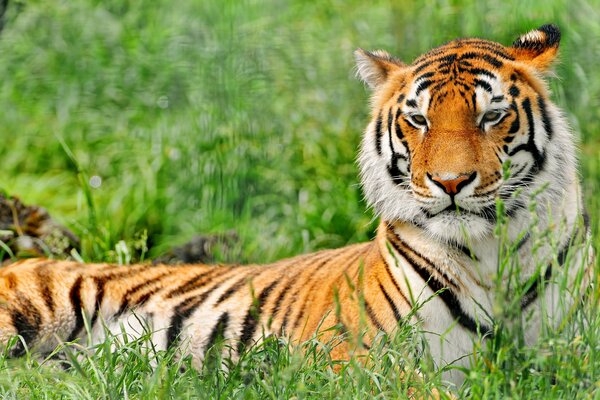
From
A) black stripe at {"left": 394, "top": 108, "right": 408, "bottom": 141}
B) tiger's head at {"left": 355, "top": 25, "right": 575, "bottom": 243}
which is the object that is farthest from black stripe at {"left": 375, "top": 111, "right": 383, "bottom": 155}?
black stripe at {"left": 394, "top": 108, "right": 408, "bottom": 141}

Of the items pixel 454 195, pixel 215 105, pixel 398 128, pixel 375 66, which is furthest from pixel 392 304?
pixel 215 105

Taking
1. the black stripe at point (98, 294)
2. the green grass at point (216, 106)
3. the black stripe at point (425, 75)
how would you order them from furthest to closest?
the green grass at point (216, 106), the black stripe at point (98, 294), the black stripe at point (425, 75)

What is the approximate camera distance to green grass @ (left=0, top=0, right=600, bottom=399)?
5.84m

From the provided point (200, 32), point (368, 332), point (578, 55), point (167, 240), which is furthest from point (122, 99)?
point (368, 332)

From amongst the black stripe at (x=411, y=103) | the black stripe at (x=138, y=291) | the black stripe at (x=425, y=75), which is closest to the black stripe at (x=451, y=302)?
the black stripe at (x=411, y=103)

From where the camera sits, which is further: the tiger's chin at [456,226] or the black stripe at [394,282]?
the black stripe at [394,282]

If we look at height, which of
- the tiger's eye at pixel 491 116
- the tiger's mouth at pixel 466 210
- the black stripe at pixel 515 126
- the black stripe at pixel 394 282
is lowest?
the black stripe at pixel 394 282

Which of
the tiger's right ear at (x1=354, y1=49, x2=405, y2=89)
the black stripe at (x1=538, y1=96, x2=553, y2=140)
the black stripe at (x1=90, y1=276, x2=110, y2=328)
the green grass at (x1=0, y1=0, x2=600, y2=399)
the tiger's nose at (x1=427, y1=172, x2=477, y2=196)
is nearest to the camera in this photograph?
the tiger's nose at (x1=427, y1=172, x2=477, y2=196)

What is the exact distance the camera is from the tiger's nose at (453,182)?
3484 millimetres

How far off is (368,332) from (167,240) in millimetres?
2425

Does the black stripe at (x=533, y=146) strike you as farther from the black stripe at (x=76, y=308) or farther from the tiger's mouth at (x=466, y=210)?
the black stripe at (x=76, y=308)

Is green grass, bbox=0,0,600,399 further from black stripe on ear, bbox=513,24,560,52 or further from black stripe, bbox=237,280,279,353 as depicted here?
black stripe on ear, bbox=513,24,560,52

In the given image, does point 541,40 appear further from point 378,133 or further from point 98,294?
point 98,294

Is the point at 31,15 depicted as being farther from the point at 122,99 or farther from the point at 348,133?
the point at 348,133
